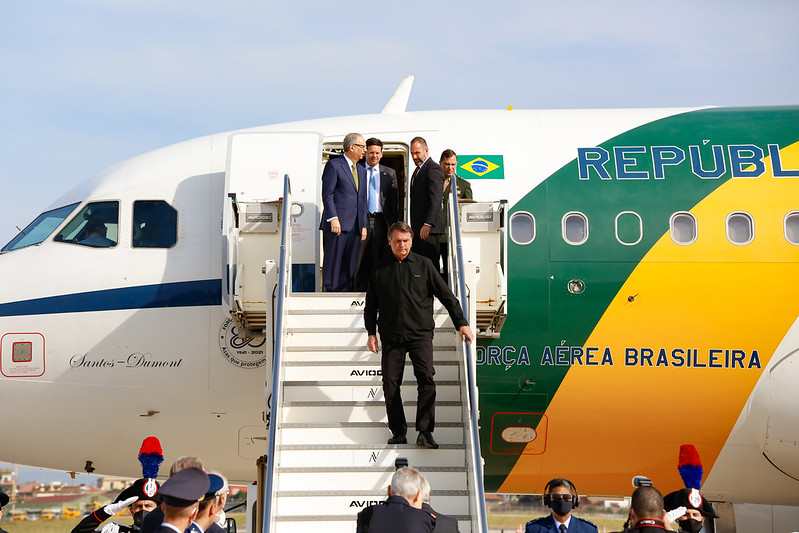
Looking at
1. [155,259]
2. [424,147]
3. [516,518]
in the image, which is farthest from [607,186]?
[516,518]

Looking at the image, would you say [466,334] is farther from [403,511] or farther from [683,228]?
[683,228]

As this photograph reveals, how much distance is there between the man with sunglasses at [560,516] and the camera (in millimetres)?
7223

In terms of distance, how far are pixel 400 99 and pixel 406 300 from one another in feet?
18.4

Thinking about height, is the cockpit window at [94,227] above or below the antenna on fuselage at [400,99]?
below

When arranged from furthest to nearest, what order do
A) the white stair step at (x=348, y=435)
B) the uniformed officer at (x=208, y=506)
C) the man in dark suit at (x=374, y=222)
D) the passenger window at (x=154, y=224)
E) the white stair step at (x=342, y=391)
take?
the passenger window at (x=154, y=224) < the man in dark suit at (x=374, y=222) < the white stair step at (x=342, y=391) < the white stair step at (x=348, y=435) < the uniformed officer at (x=208, y=506)

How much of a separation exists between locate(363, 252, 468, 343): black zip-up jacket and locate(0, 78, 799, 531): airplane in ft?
6.82

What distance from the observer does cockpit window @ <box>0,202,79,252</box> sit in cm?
1128

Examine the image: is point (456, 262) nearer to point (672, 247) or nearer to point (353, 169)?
point (353, 169)

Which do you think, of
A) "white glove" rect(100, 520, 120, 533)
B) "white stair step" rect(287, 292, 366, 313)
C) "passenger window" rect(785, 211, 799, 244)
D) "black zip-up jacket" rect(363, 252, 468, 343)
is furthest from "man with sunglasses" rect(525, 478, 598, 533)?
"passenger window" rect(785, 211, 799, 244)

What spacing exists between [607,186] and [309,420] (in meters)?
4.46

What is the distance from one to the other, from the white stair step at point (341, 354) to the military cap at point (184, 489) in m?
4.79

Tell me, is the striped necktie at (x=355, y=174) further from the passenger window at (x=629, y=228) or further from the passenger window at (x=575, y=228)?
the passenger window at (x=629, y=228)

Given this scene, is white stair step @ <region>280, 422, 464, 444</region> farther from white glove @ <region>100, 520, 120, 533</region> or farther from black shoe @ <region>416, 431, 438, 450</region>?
white glove @ <region>100, 520, 120, 533</region>

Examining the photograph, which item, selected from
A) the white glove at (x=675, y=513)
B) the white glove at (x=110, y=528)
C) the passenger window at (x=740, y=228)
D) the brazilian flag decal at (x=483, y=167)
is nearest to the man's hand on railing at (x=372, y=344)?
the white glove at (x=110, y=528)
